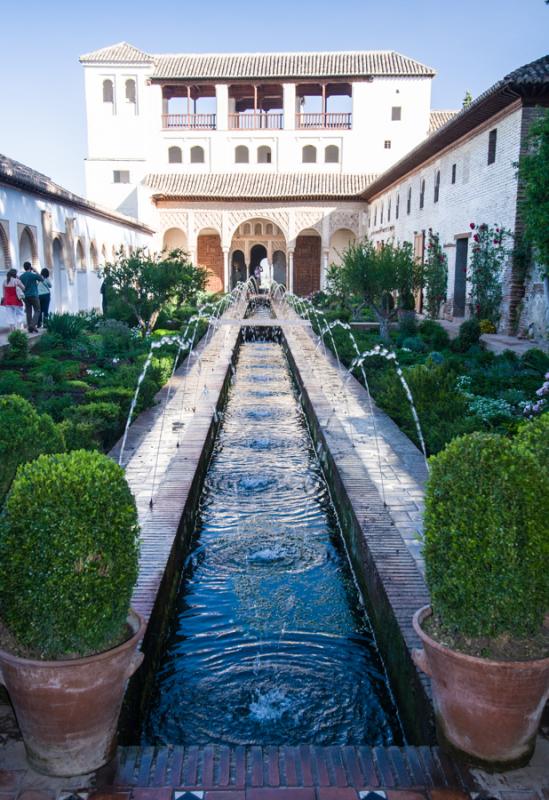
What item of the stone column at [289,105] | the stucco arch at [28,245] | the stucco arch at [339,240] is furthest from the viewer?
the stucco arch at [339,240]

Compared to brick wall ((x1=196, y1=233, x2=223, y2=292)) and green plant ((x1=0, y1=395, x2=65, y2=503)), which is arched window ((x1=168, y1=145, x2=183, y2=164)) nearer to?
brick wall ((x1=196, y1=233, x2=223, y2=292))

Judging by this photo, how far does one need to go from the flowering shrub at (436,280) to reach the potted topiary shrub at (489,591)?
16.1 meters

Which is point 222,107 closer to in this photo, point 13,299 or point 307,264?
point 307,264

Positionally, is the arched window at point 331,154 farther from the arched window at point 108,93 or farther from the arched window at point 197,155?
the arched window at point 108,93

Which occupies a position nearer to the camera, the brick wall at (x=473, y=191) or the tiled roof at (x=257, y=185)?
the brick wall at (x=473, y=191)

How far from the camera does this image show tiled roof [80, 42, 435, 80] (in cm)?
3300

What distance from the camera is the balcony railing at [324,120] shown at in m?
34.3

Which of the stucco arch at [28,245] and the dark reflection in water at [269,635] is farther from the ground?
the stucco arch at [28,245]

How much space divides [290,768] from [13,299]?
11.9 meters

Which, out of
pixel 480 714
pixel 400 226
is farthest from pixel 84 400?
pixel 400 226

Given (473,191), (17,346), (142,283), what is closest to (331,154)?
(473,191)

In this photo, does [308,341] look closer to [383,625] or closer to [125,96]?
[383,625]

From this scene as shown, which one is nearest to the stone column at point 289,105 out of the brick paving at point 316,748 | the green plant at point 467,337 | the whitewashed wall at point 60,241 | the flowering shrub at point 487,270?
the whitewashed wall at point 60,241

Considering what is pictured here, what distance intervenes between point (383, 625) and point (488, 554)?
159 centimetres
